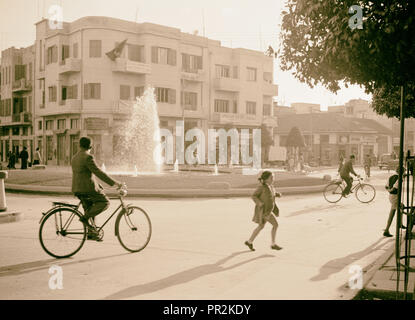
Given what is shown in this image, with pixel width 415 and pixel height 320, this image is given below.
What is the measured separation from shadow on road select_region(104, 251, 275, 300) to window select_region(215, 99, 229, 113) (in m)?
46.3

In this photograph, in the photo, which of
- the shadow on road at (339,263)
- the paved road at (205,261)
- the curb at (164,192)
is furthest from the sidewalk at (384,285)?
the curb at (164,192)

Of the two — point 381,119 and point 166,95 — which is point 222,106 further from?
point 381,119

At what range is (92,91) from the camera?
4284 cm

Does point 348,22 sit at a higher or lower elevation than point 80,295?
higher

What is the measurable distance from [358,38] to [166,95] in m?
40.9

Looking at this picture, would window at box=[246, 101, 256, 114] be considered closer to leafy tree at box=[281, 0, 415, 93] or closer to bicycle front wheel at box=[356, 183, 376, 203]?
bicycle front wheel at box=[356, 183, 376, 203]

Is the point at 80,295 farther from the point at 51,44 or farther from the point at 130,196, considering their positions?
the point at 51,44

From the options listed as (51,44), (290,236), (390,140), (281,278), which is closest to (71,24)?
(51,44)

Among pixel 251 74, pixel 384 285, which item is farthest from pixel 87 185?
pixel 251 74

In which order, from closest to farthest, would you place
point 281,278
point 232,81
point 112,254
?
point 281,278, point 112,254, point 232,81

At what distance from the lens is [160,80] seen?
1806 inches

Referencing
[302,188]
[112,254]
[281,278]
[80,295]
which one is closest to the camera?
[80,295]

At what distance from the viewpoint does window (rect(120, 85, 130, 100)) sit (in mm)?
43906
